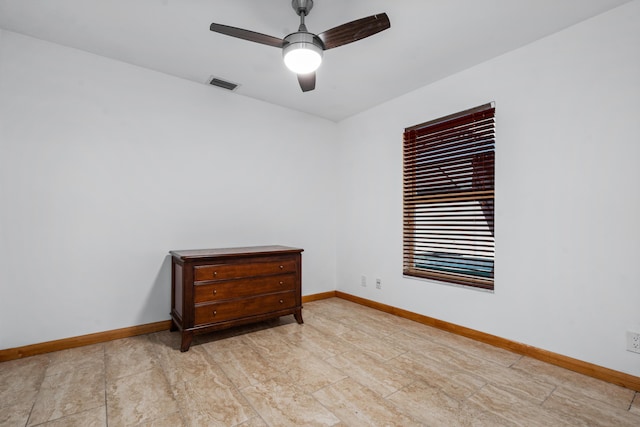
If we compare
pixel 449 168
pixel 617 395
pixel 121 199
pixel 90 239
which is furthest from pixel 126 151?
pixel 617 395

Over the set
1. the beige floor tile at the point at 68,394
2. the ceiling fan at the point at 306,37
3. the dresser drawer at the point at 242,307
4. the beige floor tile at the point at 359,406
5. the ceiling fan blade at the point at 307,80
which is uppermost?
the ceiling fan at the point at 306,37

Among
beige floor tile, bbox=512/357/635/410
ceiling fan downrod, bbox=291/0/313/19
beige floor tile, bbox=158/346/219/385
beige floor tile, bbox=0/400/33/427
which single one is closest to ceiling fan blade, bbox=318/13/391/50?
ceiling fan downrod, bbox=291/0/313/19

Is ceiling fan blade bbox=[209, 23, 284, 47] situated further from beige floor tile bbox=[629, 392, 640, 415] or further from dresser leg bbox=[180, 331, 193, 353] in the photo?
beige floor tile bbox=[629, 392, 640, 415]

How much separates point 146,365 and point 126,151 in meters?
1.86

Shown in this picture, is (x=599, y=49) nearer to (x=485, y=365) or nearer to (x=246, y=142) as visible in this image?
(x=485, y=365)

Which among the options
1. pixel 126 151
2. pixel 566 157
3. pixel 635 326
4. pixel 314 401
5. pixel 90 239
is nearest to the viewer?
pixel 314 401

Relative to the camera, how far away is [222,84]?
322 cm

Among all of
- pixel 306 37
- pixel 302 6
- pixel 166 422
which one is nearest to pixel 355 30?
pixel 306 37

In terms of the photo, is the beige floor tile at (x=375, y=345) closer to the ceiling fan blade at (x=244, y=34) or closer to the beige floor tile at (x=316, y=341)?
the beige floor tile at (x=316, y=341)

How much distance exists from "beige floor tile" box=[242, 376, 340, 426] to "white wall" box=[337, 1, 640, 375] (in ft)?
5.81

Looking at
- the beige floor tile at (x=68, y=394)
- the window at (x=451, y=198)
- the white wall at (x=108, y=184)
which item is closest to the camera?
the beige floor tile at (x=68, y=394)

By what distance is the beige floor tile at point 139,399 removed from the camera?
167 cm

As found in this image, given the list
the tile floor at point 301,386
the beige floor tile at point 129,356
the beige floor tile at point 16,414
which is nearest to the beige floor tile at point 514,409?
the tile floor at point 301,386

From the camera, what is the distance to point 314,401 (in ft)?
5.96
